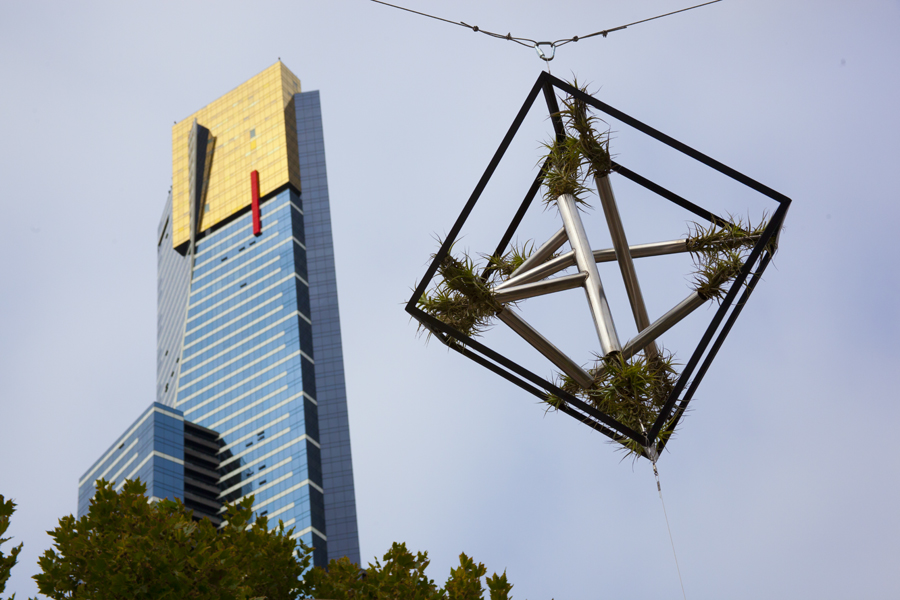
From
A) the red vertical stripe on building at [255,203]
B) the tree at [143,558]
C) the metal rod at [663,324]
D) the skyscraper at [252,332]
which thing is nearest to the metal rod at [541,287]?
the metal rod at [663,324]

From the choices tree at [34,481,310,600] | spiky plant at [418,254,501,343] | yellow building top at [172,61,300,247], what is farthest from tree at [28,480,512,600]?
yellow building top at [172,61,300,247]

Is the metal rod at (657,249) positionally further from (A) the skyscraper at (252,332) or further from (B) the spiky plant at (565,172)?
(A) the skyscraper at (252,332)

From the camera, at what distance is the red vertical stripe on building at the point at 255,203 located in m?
128

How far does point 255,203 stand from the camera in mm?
129625

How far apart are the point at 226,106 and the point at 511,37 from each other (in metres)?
142

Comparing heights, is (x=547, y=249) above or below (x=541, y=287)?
above

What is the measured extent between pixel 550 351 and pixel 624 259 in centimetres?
102

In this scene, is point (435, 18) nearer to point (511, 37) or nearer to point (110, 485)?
point (511, 37)

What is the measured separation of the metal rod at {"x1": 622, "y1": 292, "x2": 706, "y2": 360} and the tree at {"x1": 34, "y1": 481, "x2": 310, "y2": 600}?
526 cm

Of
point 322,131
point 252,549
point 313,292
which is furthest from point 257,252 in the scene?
point 252,549

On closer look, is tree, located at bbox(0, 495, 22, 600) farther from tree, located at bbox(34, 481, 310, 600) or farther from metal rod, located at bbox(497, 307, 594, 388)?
metal rod, located at bbox(497, 307, 594, 388)

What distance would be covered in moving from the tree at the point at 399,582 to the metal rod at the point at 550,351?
5.59 m

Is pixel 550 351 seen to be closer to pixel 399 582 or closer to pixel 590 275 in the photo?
pixel 590 275

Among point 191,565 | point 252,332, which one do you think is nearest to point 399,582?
point 191,565
